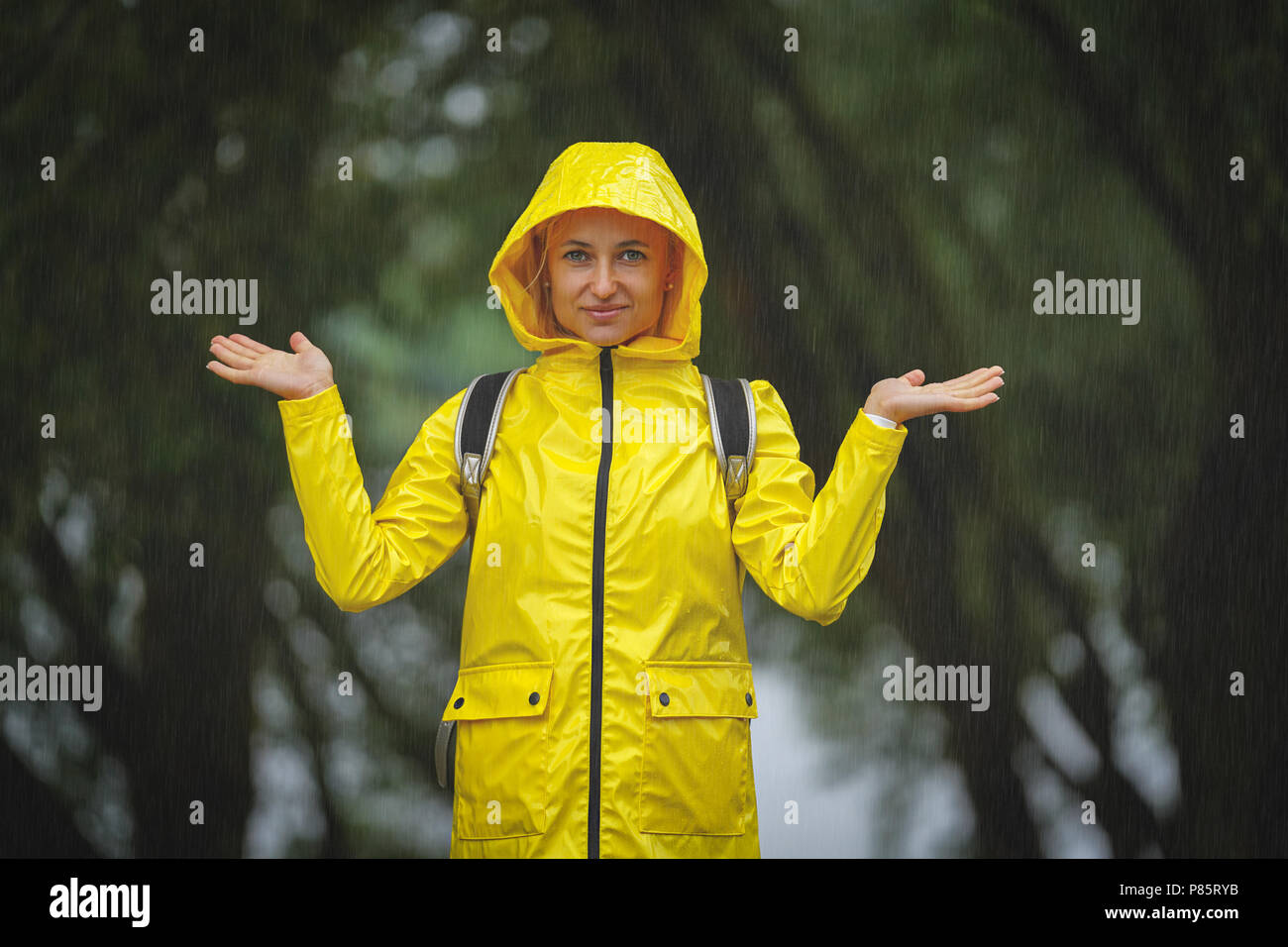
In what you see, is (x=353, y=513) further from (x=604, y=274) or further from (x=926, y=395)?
(x=926, y=395)

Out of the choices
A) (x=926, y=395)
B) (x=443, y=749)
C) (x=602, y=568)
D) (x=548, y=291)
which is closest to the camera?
(x=926, y=395)

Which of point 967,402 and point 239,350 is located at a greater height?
point 239,350

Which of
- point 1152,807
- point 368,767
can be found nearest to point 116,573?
point 368,767

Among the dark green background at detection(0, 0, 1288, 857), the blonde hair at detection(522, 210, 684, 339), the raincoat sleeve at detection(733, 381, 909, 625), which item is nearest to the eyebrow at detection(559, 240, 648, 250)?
the blonde hair at detection(522, 210, 684, 339)

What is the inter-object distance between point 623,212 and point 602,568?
82cm

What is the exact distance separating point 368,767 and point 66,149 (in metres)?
2.38

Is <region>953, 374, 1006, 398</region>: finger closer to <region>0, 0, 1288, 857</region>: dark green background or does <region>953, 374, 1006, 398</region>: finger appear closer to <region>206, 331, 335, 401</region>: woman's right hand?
<region>206, 331, 335, 401</region>: woman's right hand

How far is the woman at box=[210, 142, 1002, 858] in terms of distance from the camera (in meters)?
2.74

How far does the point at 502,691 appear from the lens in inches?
110

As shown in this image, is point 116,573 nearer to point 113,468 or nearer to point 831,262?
point 113,468

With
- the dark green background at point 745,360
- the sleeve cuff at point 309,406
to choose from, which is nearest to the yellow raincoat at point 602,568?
the sleeve cuff at point 309,406

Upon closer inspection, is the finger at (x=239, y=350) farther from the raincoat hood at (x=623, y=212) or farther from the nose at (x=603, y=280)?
the nose at (x=603, y=280)

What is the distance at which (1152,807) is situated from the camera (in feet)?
14.8

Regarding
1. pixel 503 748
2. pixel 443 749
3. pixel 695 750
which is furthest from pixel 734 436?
pixel 443 749
